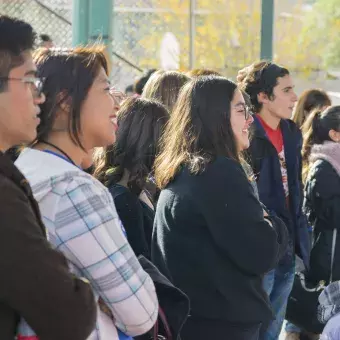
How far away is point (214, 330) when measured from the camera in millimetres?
3164

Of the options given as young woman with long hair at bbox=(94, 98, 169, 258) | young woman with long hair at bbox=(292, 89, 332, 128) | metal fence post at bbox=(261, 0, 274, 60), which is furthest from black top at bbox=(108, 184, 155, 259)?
metal fence post at bbox=(261, 0, 274, 60)

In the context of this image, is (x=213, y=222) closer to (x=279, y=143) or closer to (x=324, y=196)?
(x=279, y=143)

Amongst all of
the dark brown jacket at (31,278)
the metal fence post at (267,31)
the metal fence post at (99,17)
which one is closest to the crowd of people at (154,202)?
the dark brown jacket at (31,278)

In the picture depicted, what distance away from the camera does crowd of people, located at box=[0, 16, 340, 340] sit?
1.82 metres

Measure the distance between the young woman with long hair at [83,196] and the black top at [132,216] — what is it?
89 centimetres

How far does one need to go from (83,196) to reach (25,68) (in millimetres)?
388

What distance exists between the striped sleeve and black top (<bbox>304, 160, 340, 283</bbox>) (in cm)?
297

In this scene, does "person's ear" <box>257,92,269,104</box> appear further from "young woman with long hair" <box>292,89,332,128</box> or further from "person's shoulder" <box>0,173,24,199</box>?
"person's shoulder" <box>0,173,24,199</box>

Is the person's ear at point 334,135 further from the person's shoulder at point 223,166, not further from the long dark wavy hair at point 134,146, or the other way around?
the person's shoulder at point 223,166

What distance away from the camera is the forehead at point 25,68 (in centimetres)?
196

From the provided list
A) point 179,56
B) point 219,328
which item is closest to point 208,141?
point 219,328

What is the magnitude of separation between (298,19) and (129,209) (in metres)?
16.6

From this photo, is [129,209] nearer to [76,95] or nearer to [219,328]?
[219,328]

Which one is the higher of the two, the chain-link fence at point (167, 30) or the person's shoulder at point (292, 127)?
the person's shoulder at point (292, 127)
